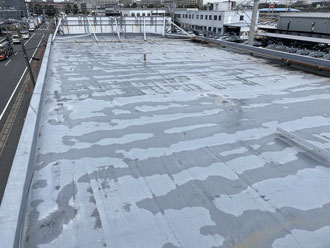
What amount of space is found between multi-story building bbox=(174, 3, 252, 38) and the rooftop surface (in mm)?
47480

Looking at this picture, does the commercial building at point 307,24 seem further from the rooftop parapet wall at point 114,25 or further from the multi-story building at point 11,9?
the multi-story building at point 11,9

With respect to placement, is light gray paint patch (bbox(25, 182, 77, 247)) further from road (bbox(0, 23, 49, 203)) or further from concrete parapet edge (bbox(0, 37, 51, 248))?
road (bbox(0, 23, 49, 203))

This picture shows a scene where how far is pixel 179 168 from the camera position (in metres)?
5.23

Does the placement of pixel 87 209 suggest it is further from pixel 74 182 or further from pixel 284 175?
pixel 284 175

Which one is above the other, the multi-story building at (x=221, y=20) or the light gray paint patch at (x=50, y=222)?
the multi-story building at (x=221, y=20)

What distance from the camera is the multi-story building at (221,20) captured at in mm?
54181

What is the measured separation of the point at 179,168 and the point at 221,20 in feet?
191

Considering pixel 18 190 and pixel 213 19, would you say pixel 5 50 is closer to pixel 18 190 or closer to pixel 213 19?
pixel 18 190

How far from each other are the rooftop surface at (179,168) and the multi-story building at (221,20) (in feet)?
156

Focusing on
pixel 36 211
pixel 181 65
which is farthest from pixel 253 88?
pixel 36 211

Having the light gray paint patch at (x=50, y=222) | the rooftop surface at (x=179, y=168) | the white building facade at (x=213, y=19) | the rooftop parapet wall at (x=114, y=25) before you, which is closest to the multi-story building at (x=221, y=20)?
the white building facade at (x=213, y=19)

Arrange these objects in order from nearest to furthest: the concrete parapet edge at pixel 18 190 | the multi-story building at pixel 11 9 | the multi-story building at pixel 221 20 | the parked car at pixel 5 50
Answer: the concrete parapet edge at pixel 18 190, the parked car at pixel 5 50, the multi-story building at pixel 221 20, the multi-story building at pixel 11 9

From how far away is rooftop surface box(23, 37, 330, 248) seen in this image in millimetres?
3721

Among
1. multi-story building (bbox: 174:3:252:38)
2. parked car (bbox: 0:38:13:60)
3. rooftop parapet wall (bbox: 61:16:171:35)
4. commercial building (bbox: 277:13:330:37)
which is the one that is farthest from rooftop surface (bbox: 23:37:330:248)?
multi-story building (bbox: 174:3:252:38)
